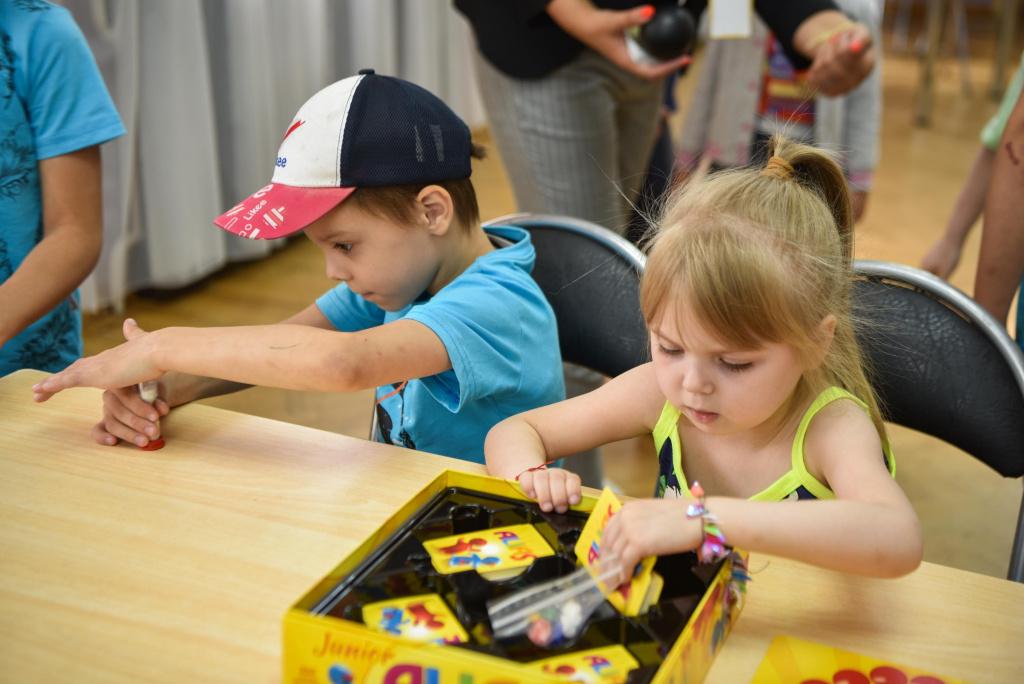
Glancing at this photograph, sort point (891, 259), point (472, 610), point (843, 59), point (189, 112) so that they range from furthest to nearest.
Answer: point (891, 259), point (189, 112), point (843, 59), point (472, 610)

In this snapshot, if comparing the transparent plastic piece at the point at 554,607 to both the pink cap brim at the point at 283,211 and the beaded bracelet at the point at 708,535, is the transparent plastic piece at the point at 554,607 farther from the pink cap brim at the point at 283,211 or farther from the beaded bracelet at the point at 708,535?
the pink cap brim at the point at 283,211

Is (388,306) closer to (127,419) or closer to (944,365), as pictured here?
(127,419)

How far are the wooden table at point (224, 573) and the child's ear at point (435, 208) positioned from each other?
28cm

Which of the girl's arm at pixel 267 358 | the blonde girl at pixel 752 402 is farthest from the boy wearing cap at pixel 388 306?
the blonde girl at pixel 752 402

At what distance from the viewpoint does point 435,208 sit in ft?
3.90

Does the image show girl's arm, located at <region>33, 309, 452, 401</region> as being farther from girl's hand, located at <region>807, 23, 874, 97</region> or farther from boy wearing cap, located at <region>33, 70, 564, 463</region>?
girl's hand, located at <region>807, 23, 874, 97</region>

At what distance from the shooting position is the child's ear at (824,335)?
95 centimetres

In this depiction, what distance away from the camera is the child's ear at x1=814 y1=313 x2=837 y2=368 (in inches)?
37.4

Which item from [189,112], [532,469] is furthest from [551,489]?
[189,112]

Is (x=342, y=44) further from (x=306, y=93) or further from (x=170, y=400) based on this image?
(x=170, y=400)

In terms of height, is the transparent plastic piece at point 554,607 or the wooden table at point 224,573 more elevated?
the transparent plastic piece at point 554,607

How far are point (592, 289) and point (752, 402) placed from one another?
484 millimetres

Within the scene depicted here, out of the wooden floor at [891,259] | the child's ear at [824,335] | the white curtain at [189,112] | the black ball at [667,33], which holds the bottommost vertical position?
the wooden floor at [891,259]

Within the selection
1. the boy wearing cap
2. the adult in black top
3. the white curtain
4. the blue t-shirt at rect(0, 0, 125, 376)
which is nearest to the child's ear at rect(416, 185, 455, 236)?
the boy wearing cap
